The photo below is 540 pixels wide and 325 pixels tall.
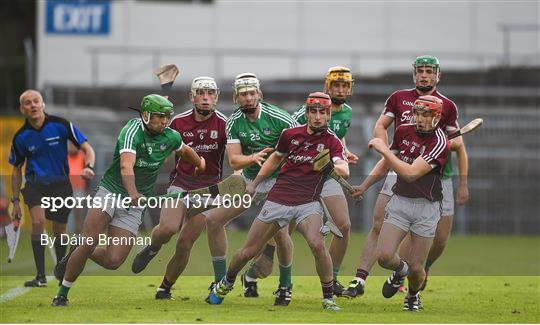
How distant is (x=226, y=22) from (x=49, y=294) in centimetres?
2253

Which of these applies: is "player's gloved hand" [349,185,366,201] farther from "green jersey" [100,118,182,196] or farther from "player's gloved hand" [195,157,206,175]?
"green jersey" [100,118,182,196]

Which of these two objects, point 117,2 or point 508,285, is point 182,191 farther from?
point 117,2

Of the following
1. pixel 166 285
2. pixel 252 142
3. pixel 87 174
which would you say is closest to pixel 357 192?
pixel 252 142

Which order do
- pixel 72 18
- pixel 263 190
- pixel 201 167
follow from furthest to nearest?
1. pixel 72 18
2. pixel 263 190
3. pixel 201 167

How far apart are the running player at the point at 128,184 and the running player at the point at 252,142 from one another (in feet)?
1.48

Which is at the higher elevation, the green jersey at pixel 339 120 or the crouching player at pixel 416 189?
the green jersey at pixel 339 120

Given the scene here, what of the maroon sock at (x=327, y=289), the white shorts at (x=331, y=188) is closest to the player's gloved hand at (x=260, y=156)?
the white shorts at (x=331, y=188)

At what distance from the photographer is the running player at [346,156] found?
13430 mm

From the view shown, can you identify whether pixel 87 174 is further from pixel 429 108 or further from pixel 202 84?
pixel 429 108

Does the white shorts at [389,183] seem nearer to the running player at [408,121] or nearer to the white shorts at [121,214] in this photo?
the running player at [408,121]

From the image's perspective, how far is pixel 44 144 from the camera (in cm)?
1511

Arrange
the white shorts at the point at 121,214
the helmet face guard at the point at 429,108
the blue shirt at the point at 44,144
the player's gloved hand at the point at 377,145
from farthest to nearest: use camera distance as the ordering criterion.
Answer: the blue shirt at the point at 44,144 → the white shorts at the point at 121,214 → the helmet face guard at the point at 429,108 → the player's gloved hand at the point at 377,145

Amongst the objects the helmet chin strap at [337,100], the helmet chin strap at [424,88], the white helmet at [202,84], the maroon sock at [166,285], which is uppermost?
A: the white helmet at [202,84]

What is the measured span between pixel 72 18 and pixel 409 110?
22.5 m
